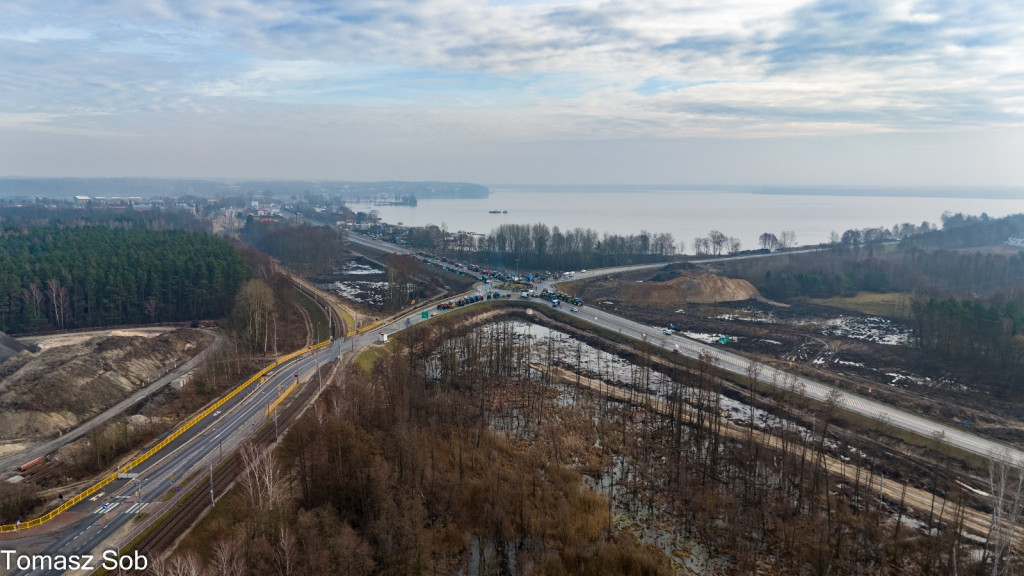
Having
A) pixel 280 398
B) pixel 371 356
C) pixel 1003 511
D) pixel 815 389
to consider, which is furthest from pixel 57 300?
pixel 1003 511

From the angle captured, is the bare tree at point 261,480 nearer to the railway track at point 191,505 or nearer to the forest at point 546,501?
the forest at point 546,501

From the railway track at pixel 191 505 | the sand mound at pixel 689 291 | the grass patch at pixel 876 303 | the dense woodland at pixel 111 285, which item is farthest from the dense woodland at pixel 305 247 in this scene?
the grass patch at pixel 876 303

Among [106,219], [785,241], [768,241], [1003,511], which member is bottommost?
[1003,511]

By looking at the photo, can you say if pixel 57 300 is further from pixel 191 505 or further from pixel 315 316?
pixel 191 505

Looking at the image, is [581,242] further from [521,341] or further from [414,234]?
[521,341]

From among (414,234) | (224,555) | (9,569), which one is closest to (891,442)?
(224,555)
